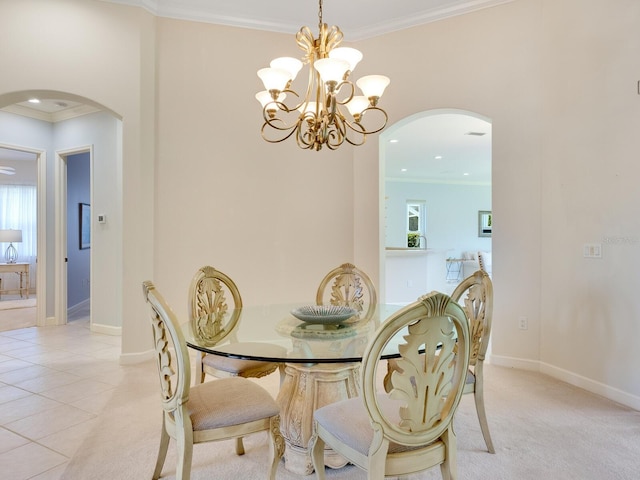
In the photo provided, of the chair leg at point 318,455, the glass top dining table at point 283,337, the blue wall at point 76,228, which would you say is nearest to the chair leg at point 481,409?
the glass top dining table at point 283,337

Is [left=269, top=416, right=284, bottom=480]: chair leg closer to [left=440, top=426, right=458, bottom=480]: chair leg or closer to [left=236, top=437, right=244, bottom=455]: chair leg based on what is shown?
[left=236, top=437, right=244, bottom=455]: chair leg

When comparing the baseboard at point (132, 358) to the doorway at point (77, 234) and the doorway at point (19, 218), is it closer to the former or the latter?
the doorway at point (77, 234)

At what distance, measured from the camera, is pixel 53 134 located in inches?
208

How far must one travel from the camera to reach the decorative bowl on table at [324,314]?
2.09m

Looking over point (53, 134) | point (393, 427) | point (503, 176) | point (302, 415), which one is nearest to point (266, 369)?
point (302, 415)

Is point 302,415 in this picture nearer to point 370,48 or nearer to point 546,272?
point 546,272

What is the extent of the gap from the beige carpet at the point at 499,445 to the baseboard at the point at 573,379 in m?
0.07

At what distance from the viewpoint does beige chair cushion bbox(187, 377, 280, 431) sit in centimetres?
160

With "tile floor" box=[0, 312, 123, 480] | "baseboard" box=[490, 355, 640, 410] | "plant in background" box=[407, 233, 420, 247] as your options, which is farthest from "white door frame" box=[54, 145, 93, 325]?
"plant in background" box=[407, 233, 420, 247]

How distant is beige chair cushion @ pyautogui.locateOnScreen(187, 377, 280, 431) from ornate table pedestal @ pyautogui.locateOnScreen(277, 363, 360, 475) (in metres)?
0.29

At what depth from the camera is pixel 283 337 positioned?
1.98 m

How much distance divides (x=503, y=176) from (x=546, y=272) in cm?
91

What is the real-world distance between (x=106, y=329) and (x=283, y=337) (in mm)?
3791

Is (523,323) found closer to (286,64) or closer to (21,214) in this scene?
(286,64)
